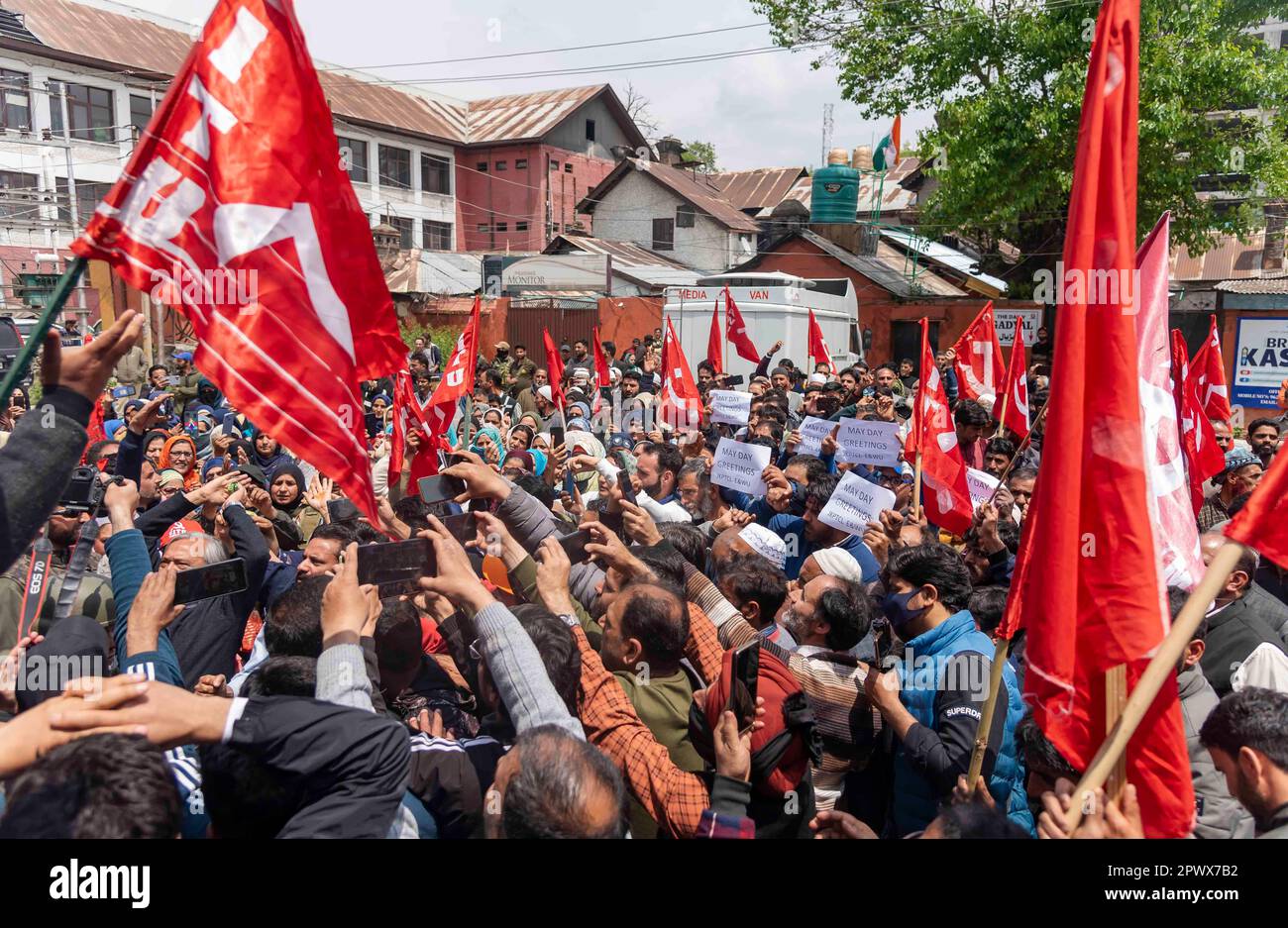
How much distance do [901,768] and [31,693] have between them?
283 cm

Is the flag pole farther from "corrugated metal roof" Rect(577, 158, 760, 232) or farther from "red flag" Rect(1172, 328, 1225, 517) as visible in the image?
"corrugated metal roof" Rect(577, 158, 760, 232)

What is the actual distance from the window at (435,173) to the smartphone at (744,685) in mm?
41077

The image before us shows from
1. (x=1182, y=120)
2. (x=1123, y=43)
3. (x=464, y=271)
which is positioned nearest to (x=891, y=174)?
(x=464, y=271)

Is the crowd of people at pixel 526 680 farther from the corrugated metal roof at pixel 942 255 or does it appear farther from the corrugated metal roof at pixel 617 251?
→ the corrugated metal roof at pixel 617 251

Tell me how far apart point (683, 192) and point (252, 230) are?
32632 mm

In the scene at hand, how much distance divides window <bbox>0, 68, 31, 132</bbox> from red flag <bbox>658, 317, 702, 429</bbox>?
1119 inches

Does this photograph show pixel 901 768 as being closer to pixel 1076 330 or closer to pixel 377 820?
pixel 1076 330

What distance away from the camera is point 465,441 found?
8.48 meters

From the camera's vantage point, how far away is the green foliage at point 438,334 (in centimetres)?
2766

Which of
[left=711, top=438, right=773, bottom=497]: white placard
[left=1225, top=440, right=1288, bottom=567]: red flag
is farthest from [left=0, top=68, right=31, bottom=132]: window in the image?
[left=1225, top=440, right=1288, bottom=567]: red flag

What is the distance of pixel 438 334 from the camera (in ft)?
94.4

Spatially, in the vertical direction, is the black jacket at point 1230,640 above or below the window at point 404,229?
below

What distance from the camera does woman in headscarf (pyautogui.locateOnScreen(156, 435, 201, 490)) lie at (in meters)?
7.17

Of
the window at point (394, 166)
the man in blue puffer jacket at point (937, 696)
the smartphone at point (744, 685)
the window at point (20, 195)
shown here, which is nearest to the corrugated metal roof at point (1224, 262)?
the window at point (394, 166)
